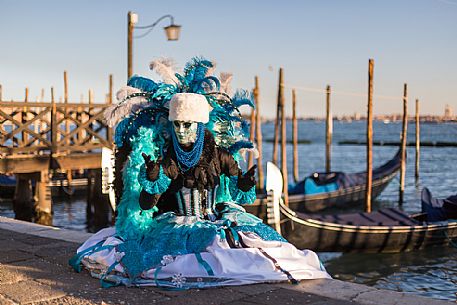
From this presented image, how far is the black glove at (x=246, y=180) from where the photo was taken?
482 centimetres

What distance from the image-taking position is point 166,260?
410 centimetres

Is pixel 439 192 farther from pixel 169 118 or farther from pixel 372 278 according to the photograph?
pixel 169 118

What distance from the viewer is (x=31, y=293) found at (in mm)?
3883

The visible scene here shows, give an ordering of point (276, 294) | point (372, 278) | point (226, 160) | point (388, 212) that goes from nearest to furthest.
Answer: point (276, 294) < point (226, 160) < point (372, 278) < point (388, 212)

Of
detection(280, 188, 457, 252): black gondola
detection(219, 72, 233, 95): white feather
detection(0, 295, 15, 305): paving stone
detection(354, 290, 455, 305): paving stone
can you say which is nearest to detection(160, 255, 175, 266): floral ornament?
detection(0, 295, 15, 305): paving stone

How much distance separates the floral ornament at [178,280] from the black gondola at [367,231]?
5633 millimetres

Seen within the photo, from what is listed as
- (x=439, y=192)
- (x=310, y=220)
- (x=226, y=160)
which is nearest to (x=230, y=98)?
(x=226, y=160)

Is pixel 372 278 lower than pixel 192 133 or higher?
lower

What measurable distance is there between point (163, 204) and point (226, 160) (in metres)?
0.58

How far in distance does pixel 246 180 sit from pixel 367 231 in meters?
6.22

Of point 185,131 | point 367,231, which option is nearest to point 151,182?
point 185,131

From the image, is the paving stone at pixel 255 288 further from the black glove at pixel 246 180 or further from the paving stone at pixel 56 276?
the black glove at pixel 246 180

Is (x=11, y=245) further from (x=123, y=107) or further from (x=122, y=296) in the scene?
(x=122, y=296)

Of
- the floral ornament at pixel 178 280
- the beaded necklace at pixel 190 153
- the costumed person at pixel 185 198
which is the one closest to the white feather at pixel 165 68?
the costumed person at pixel 185 198
